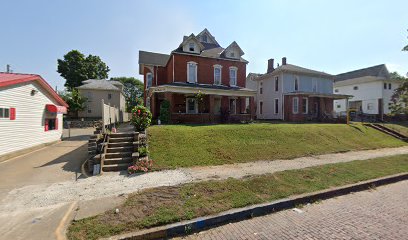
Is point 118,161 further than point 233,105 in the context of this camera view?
No

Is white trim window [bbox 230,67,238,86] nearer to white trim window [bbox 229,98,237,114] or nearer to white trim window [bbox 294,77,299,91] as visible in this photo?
white trim window [bbox 229,98,237,114]

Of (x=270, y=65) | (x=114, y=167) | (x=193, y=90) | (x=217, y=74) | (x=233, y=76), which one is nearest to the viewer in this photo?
(x=114, y=167)

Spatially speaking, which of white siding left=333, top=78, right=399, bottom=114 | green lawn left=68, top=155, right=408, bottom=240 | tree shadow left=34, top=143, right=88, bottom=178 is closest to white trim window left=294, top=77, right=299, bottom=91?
white siding left=333, top=78, right=399, bottom=114

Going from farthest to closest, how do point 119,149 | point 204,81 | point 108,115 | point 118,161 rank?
point 204,81
point 108,115
point 119,149
point 118,161

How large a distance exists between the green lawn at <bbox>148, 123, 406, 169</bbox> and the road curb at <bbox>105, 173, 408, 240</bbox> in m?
4.20

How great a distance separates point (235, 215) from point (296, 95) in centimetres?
2385

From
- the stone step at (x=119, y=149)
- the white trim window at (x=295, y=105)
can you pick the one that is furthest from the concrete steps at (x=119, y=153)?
the white trim window at (x=295, y=105)

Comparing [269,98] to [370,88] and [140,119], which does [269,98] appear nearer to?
[370,88]

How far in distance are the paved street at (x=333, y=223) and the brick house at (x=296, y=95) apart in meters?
20.8

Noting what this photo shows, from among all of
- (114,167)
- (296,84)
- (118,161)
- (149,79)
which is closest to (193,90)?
Result: (149,79)

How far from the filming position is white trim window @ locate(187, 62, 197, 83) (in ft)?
70.2

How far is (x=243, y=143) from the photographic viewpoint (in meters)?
11.7

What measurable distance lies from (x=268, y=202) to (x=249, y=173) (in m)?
2.55

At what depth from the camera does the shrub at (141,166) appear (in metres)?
7.74
